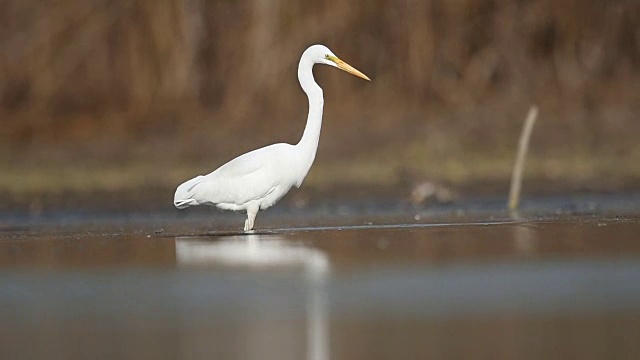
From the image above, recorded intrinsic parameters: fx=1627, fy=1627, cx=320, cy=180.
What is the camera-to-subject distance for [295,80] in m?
23.1

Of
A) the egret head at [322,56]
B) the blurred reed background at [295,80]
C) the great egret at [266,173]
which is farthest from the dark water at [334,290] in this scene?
the blurred reed background at [295,80]

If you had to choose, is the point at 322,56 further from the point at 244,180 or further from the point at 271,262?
the point at 271,262

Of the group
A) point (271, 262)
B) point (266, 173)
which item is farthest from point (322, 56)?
point (271, 262)

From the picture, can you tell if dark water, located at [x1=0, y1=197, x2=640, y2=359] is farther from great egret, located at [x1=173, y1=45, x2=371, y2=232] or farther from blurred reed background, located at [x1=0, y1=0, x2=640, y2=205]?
blurred reed background, located at [x1=0, y1=0, x2=640, y2=205]

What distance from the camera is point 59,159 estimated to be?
2102 centimetres

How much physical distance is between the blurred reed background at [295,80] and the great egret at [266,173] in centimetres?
617

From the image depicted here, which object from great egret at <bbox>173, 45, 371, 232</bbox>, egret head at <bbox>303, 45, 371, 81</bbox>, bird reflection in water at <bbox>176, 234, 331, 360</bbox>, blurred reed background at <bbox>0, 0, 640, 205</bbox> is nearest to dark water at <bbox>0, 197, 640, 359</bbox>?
bird reflection in water at <bbox>176, 234, 331, 360</bbox>

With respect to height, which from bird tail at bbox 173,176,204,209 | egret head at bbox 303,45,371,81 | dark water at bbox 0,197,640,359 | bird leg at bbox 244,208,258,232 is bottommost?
dark water at bbox 0,197,640,359

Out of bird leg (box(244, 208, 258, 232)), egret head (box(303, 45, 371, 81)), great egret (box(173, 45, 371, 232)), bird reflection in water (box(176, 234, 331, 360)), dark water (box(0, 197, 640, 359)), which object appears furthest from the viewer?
egret head (box(303, 45, 371, 81))

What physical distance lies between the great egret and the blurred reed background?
6.17 m

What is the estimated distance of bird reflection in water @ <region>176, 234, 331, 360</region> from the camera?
28.8 feet

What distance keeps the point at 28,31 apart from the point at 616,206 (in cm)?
Result: 1102

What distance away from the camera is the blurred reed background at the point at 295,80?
2100 cm

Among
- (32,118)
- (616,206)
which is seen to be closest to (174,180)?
(32,118)
